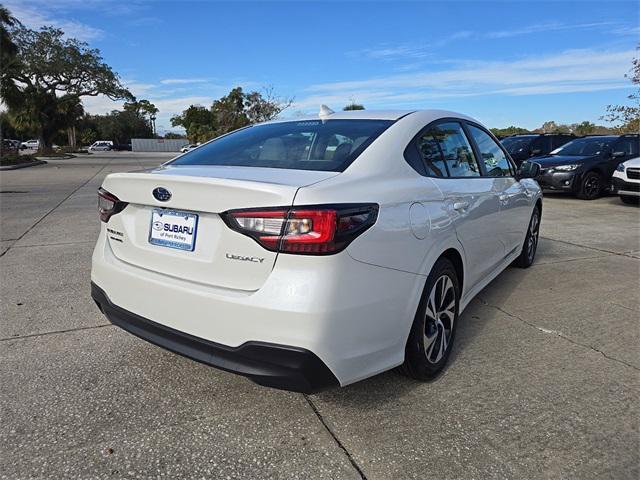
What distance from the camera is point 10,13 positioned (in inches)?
1134

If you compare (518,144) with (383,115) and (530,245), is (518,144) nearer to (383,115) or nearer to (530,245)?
(530,245)

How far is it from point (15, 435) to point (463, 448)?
2122 millimetres

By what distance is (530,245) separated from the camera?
529 cm

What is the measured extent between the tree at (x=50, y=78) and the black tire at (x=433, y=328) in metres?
39.2

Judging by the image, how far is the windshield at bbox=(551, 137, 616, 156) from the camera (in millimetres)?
12125

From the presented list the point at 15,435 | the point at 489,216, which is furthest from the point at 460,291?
the point at 15,435

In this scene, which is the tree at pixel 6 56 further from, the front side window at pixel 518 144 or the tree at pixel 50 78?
the front side window at pixel 518 144

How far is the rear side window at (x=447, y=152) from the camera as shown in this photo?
115 inches

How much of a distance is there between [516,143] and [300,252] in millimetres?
14705

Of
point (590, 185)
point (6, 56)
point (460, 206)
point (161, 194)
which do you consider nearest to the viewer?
point (161, 194)

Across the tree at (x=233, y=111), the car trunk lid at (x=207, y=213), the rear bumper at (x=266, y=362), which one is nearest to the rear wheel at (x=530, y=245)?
the car trunk lid at (x=207, y=213)

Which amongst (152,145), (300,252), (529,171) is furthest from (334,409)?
(152,145)

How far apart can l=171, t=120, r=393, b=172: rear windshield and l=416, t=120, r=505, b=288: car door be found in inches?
15.5

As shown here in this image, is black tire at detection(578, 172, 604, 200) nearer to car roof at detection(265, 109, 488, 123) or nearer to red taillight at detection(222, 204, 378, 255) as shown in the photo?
car roof at detection(265, 109, 488, 123)
